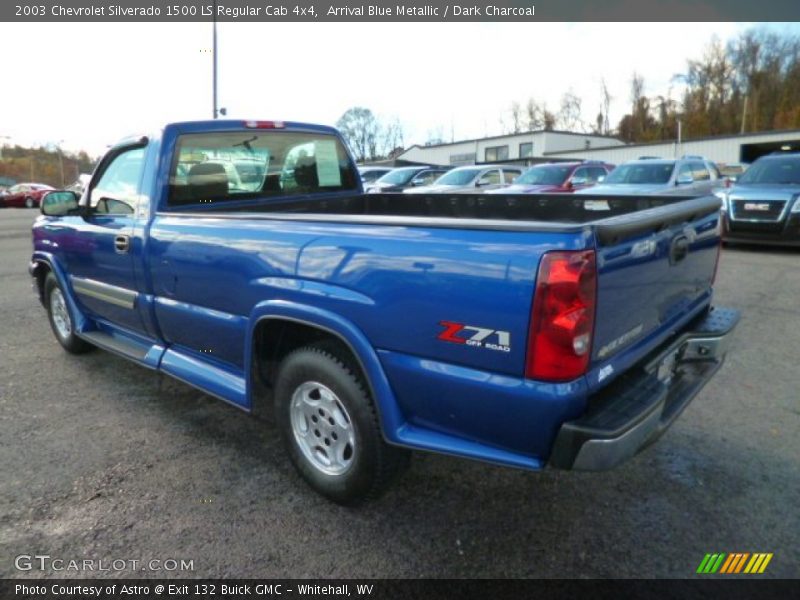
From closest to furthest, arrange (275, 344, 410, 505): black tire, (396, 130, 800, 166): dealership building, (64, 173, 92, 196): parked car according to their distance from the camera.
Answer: (275, 344, 410, 505): black tire < (64, 173, 92, 196): parked car < (396, 130, 800, 166): dealership building

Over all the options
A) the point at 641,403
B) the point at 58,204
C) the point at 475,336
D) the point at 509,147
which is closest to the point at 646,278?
the point at 641,403

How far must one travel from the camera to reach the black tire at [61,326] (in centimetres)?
510

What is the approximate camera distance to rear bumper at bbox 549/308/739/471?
2.08 m

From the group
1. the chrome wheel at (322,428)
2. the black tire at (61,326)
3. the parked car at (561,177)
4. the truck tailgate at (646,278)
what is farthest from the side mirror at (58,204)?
the parked car at (561,177)

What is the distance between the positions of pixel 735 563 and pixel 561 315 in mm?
1422

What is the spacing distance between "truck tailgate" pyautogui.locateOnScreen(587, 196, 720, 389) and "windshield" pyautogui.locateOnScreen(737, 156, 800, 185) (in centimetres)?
937

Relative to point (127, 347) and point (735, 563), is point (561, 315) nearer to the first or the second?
point (735, 563)

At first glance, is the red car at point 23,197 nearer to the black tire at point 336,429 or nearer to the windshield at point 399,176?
the windshield at point 399,176

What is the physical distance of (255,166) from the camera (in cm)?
420

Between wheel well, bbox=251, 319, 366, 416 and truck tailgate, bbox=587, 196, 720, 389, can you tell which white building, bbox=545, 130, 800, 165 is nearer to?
truck tailgate, bbox=587, 196, 720, 389

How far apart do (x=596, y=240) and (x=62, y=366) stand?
4.75 m

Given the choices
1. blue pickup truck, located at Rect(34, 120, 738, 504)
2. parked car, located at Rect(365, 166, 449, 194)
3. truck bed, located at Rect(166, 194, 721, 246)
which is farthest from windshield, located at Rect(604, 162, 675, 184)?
blue pickup truck, located at Rect(34, 120, 738, 504)

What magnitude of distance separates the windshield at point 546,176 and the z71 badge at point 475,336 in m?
13.7

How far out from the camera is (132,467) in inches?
129
